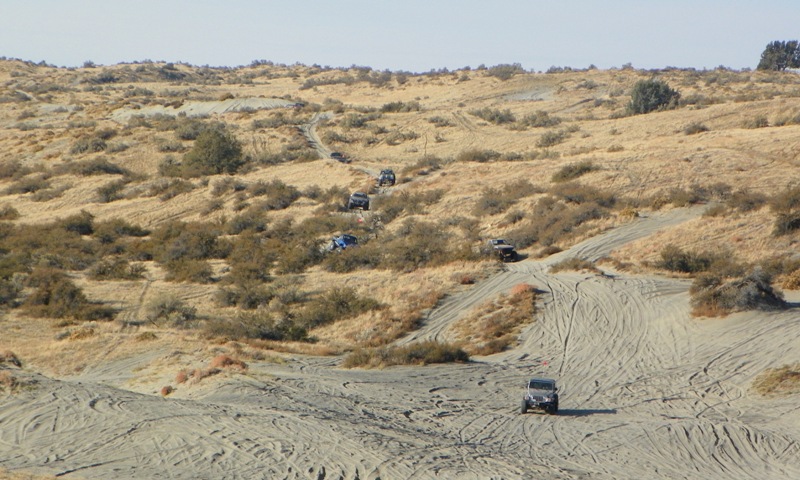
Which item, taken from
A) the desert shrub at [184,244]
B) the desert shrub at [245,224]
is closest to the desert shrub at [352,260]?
the desert shrub at [184,244]

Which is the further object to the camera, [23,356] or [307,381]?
[23,356]

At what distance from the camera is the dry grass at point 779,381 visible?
27047 millimetres

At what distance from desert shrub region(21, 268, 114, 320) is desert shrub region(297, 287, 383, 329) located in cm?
995

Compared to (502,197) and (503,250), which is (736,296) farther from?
(502,197)

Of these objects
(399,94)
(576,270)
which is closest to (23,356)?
(576,270)

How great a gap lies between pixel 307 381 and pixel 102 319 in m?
15.8

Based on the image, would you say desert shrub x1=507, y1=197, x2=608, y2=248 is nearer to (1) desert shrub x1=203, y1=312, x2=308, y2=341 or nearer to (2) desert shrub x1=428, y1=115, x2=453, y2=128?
(1) desert shrub x1=203, y1=312, x2=308, y2=341

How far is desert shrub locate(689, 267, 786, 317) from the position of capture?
1358 inches

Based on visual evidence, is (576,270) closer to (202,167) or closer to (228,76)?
(202,167)

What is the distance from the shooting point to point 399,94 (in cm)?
12238

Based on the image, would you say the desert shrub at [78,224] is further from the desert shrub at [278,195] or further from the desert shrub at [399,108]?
the desert shrub at [399,108]

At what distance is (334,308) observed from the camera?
134 ft

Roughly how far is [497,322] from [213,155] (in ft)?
153

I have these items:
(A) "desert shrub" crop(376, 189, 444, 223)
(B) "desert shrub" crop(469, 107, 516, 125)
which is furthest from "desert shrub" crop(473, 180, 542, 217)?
(B) "desert shrub" crop(469, 107, 516, 125)
